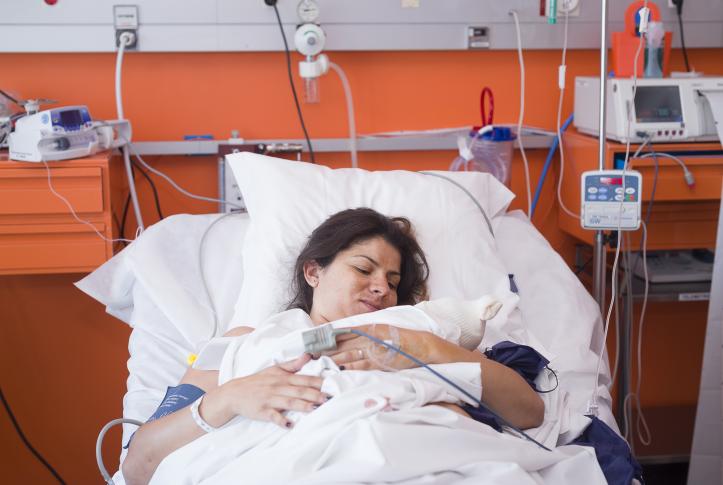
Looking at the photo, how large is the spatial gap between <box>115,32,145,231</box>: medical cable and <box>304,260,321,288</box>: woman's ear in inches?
32.8

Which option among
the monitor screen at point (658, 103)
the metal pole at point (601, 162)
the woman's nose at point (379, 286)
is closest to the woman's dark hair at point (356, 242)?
the woman's nose at point (379, 286)

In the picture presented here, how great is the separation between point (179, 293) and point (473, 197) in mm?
822

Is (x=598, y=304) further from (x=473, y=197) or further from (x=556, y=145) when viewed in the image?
(x=556, y=145)

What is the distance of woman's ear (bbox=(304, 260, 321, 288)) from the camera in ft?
6.54

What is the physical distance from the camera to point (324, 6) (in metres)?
2.76

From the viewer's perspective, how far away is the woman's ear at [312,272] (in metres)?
1.99

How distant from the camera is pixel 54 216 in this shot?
2.45 metres

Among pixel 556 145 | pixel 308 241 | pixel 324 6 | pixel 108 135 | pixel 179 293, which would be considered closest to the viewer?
pixel 308 241

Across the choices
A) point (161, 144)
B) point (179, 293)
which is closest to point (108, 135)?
point (161, 144)

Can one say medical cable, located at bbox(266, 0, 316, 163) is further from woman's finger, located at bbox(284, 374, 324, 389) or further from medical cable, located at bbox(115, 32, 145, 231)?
woman's finger, located at bbox(284, 374, 324, 389)

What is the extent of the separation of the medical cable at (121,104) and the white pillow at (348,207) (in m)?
0.50

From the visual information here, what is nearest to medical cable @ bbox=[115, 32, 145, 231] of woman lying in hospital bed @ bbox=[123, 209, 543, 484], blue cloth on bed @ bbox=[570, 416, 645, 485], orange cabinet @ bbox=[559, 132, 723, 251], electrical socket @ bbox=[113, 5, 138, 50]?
electrical socket @ bbox=[113, 5, 138, 50]

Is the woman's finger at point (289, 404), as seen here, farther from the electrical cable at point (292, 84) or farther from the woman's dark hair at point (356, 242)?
the electrical cable at point (292, 84)

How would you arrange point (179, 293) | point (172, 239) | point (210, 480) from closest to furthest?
point (210, 480) < point (179, 293) < point (172, 239)
